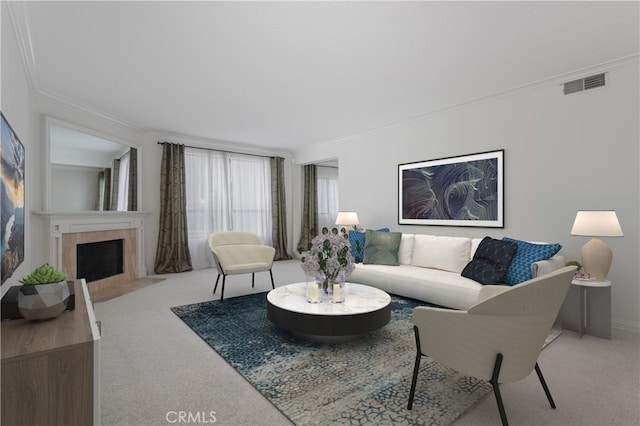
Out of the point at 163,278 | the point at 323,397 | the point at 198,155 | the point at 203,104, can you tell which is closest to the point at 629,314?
the point at 323,397

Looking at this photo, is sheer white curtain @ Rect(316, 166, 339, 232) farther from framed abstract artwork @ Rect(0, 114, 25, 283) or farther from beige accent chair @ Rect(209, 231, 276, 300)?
framed abstract artwork @ Rect(0, 114, 25, 283)

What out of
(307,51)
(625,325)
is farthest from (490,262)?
(307,51)

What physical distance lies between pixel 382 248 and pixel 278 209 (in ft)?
11.5

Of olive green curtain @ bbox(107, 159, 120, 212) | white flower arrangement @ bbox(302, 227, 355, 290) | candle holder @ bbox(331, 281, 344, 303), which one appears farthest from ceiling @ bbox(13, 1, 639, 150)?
candle holder @ bbox(331, 281, 344, 303)

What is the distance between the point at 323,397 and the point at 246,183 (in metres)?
5.62

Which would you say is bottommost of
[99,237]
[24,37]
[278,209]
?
[99,237]

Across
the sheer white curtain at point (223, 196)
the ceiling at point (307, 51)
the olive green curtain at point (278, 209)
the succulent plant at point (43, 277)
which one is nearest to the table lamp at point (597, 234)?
the ceiling at point (307, 51)

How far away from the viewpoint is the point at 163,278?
5.47m

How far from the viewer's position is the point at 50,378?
4.24 ft

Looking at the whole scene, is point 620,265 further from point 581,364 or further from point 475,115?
point 475,115

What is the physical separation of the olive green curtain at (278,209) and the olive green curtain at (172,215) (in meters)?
1.95

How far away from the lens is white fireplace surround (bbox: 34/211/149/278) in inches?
163

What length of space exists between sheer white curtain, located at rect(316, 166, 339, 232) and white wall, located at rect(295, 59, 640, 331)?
147 inches

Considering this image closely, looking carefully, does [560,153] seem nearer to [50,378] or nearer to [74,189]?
[50,378]
